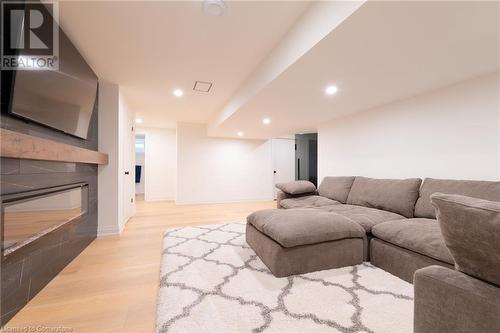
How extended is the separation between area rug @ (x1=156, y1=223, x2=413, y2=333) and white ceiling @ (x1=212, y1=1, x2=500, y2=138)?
5.85 feet

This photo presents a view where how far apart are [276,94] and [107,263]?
8.46 ft

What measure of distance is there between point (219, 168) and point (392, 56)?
15.6ft

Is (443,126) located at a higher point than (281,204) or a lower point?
higher

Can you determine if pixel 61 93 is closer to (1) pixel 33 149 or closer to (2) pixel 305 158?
(1) pixel 33 149

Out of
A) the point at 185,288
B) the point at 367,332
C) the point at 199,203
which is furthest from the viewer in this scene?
the point at 199,203

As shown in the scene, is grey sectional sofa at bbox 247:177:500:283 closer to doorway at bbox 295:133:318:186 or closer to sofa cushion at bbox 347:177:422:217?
sofa cushion at bbox 347:177:422:217

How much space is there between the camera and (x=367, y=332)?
112 centimetres

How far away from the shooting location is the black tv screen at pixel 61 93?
131 centimetres

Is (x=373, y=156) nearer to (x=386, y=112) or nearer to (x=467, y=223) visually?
(x=386, y=112)

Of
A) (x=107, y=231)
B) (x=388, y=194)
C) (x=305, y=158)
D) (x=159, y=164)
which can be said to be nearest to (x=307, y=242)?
(x=388, y=194)

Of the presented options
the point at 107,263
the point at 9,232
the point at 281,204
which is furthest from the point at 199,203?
the point at 9,232

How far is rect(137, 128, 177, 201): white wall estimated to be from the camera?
19.5 feet

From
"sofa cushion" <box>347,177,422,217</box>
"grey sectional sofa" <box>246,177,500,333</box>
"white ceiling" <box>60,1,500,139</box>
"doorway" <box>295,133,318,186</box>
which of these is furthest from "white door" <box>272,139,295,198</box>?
"sofa cushion" <box>347,177,422,217</box>

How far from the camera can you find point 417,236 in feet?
5.29
